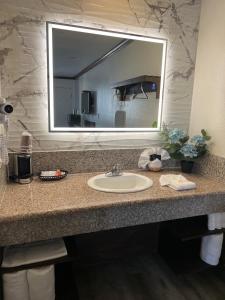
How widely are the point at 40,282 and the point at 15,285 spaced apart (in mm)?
119

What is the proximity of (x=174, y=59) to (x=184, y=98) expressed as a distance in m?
0.32

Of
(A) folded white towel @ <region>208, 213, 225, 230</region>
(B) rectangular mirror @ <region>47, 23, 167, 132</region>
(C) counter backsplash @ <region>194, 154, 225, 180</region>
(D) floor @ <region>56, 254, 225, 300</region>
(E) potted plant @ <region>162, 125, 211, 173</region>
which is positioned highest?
(B) rectangular mirror @ <region>47, 23, 167, 132</region>

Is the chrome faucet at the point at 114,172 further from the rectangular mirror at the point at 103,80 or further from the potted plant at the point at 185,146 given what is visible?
the potted plant at the point at 185,146

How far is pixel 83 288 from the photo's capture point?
155 cm

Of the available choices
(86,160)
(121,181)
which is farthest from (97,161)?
(121,181)

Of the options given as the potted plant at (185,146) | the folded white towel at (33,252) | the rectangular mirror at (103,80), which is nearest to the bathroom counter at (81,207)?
the folded white towel at (33,252)

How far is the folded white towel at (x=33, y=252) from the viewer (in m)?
1.12

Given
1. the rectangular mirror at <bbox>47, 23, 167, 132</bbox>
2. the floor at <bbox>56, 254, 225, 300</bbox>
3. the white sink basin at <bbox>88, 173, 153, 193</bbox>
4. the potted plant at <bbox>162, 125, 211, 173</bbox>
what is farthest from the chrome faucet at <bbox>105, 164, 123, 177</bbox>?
the floor at <bbox>56, 254, 225, 300</bbox>

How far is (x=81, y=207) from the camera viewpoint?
1.09 meters

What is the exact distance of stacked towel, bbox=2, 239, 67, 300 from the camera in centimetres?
109

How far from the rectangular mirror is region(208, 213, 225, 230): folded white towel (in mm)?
792

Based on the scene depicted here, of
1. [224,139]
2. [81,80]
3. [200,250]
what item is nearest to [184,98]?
[224,139]

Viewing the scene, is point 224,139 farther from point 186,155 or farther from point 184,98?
point 184,98

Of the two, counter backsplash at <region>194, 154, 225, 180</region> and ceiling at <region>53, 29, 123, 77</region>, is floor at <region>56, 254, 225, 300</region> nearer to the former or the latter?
counter backsplash at <region>194, 154, 225, 180</region>
